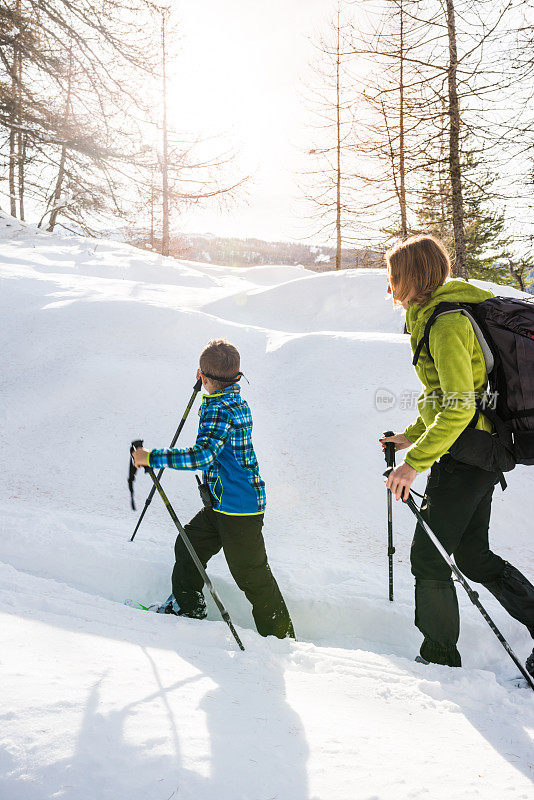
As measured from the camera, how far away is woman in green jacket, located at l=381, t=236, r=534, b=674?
2.17 m

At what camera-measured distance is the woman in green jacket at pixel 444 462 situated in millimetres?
2170

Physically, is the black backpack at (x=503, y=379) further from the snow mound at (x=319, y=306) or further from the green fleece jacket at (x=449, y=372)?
the snow mound at (x=319, y=306)

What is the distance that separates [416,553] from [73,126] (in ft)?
29.3

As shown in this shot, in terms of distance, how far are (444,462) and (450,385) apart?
0.52 meters

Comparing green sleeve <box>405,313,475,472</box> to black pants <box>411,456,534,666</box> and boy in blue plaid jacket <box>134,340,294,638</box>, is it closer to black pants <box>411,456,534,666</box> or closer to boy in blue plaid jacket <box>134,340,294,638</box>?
black pants <box>411,456,534,666</box>

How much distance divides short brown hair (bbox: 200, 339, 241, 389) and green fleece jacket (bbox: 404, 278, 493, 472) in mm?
1006

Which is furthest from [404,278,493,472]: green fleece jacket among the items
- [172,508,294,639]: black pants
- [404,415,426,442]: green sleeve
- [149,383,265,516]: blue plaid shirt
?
[172,508,294,639]: black pants

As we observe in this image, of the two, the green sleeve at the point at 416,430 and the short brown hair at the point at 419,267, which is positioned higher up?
the short brown hair at the point at 419,267

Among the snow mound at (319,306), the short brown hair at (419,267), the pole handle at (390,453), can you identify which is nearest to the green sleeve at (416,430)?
the pole handle at (390,453)

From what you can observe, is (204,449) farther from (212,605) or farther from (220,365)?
(212,605)

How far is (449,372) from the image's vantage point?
2131 millimetres

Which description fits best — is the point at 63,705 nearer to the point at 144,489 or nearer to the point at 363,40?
the point at 144,489

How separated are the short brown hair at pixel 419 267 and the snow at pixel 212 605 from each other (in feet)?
6.31

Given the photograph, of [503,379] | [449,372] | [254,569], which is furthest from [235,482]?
[503,379]
